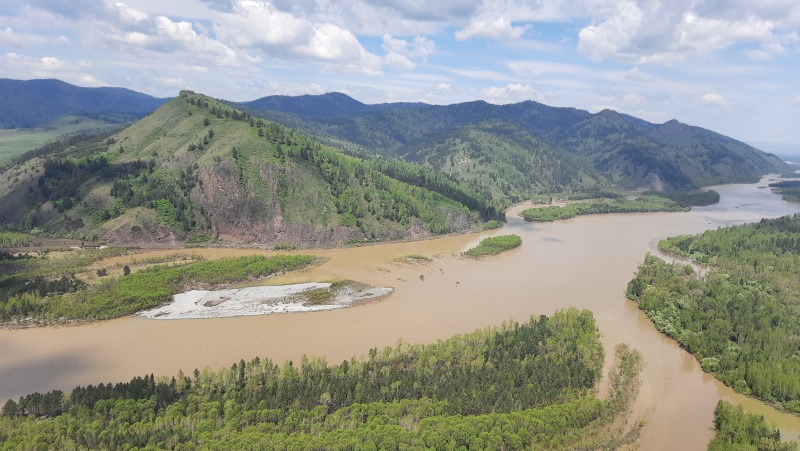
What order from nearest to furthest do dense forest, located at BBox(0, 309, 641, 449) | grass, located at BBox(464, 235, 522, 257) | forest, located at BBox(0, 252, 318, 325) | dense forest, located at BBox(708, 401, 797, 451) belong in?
1. dense forest, located at BBox(0, 309, 641, 449)
2. dense forest, located at BBox(708, 401, 797, 451)
3. forest, located at BBox(0, 252, 318, 325)
4. grass, located at BBox(464, 235, 522, 257)

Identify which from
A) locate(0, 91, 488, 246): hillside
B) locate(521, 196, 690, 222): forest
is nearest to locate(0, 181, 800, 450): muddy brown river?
locate(0, 91, 488, 246): hillside

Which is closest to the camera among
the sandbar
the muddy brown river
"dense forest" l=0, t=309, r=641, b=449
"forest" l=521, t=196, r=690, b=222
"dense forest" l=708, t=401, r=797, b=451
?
"dense forest" l=0, t=309, r=641, b=449

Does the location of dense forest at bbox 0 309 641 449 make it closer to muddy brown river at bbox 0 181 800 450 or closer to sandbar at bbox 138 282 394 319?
muddy brown river at bbox 0 181 800 450

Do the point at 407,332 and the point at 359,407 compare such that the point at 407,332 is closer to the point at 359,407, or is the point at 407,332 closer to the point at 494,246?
the point at 359,407

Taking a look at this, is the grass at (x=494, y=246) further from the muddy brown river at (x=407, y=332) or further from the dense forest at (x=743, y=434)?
the dense forest at (x=743, y=434)

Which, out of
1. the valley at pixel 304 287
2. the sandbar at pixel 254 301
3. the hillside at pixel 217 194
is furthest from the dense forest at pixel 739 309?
the hillside at pixel 217 194

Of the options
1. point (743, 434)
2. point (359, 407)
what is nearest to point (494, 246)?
point (743, 434)
